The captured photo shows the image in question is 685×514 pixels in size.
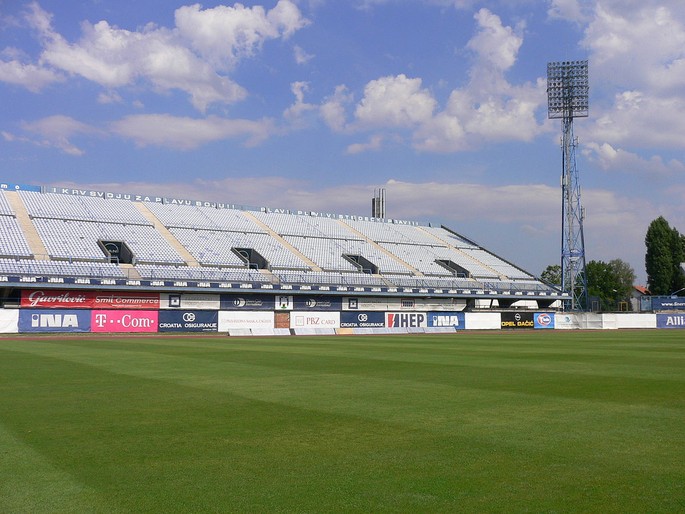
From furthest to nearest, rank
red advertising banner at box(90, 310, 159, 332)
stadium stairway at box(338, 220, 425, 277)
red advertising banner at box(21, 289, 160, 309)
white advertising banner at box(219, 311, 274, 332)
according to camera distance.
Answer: stadium stairway at box(338, 220, 425, 277), white advertising banner at box(219, 311, 274, 332), red advertising banner at box(90, 310, 159, 332), red advertising banner at box(21, 289, 160, 309)

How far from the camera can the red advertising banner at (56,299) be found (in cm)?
4984

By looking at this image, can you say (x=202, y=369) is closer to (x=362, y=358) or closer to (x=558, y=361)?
(x=362, y=358)

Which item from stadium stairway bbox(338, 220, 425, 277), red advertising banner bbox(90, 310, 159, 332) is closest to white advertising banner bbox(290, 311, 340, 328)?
red advertising banner bbox(90, 310, 159, 332)

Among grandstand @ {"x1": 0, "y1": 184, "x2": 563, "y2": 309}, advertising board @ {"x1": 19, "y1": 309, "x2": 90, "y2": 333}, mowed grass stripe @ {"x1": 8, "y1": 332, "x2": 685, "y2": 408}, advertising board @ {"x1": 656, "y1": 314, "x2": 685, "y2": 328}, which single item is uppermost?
grandstand @ {"x1": 0, "y1": 184, "x2": 563, "y2": 309}

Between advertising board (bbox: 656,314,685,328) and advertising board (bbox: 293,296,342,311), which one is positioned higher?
advertising board (bbox: 293,296,342,311)

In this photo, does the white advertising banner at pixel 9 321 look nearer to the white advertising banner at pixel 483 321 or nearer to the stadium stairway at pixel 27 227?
the stadium stairway at pixel 27 227

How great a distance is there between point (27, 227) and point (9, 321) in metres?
13.3

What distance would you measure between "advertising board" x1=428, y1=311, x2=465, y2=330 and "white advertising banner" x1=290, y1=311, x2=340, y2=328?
31.0ft

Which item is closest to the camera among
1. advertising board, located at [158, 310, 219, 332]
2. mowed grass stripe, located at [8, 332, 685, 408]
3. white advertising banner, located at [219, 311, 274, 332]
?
mowed grass stripe, located at [8, 332, 685, 408]

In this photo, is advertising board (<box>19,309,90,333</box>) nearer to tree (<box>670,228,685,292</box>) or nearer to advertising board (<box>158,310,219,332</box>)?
advertising board (<box>158,310,219,332</box>)

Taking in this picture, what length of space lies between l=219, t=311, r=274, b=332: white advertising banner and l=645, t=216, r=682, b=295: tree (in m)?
67.8

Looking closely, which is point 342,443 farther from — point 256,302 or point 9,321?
point 256,302

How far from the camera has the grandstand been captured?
54.8 m

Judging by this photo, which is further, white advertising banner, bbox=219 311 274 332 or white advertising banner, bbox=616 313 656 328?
white advertising banner, bbox=616 313 656 328
